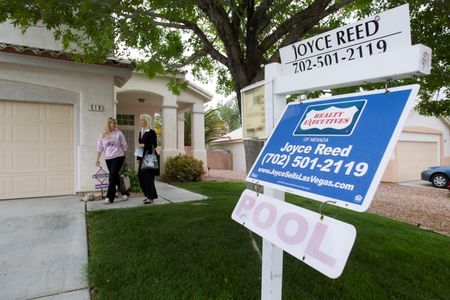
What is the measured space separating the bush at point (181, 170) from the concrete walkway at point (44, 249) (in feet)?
16.2

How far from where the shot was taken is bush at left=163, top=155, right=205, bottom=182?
11695mm

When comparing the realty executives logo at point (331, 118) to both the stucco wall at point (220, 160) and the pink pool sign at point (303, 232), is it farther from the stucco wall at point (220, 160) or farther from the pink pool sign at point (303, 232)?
the stucco wall at point (220, 160)

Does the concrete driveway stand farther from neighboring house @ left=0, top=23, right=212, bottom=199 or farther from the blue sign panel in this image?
the blue sign panel

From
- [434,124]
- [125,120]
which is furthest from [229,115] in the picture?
[125,120]

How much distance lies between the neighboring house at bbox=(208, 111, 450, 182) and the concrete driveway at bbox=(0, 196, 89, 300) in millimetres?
11869

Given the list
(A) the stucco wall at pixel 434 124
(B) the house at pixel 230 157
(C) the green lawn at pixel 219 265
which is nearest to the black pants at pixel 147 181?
(C) the green lawn at pixel 219 265

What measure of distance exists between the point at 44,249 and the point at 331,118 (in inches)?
153

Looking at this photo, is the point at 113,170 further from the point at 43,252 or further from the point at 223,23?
the point at 223,23

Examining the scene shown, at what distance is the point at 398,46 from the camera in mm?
1724

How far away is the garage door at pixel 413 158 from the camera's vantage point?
16.1 meters

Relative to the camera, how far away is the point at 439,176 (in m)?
14.3

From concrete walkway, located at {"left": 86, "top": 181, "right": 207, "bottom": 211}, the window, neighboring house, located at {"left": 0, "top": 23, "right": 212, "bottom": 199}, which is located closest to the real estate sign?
concrete walkway, located at {"left": 86, "top": 181, "right": 207, "bottom": 211}

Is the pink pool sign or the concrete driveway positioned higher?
the pink pool sign

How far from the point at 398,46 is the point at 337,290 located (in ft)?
7.62
